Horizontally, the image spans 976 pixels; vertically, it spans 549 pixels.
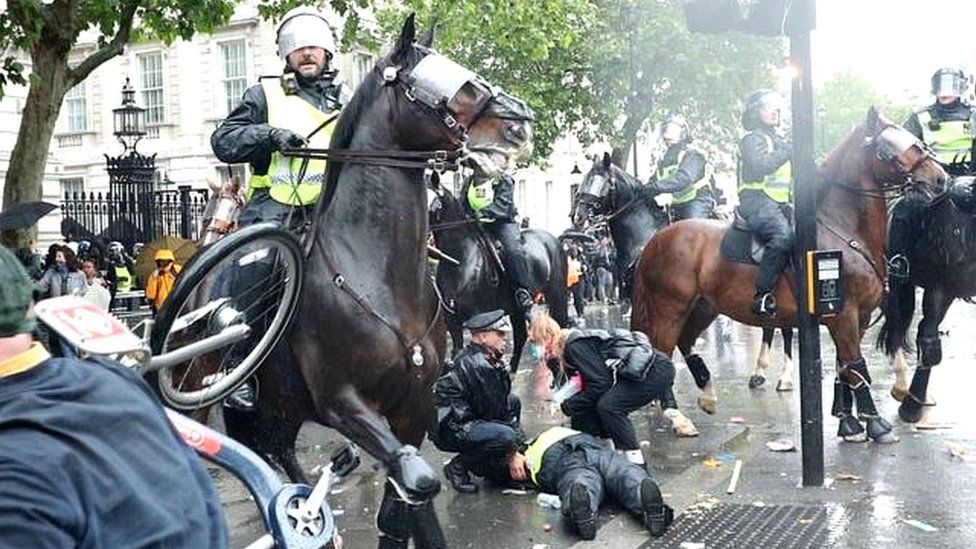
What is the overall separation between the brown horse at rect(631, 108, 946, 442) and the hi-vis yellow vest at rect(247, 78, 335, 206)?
15.2 feet

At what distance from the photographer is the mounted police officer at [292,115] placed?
6246mm

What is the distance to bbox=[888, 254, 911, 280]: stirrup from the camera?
416 inches

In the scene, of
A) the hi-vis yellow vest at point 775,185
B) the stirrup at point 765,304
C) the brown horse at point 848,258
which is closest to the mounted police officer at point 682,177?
the brown horse at point 848,258

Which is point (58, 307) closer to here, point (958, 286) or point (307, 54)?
point (307, 54)

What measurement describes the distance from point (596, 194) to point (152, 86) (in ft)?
107

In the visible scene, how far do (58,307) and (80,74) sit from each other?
1255 centimetres

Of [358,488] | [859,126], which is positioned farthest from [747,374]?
[358,488]

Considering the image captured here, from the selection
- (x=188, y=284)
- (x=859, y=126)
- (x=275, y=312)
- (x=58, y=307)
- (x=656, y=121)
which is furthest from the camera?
(x=656, y=121)

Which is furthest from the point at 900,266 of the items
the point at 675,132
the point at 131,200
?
the point at 131,200

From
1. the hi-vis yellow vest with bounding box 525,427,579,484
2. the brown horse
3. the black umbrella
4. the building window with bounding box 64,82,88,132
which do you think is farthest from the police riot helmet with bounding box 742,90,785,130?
the building window with bounding box 64,82,88,132

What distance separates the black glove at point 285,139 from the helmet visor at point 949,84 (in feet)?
22.2

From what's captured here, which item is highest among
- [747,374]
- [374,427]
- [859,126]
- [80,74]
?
[80,74]

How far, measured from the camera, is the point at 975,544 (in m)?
6.25

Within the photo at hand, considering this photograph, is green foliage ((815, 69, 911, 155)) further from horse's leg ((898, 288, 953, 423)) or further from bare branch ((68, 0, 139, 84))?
horse's leg ((898, 288, 953, 423))
